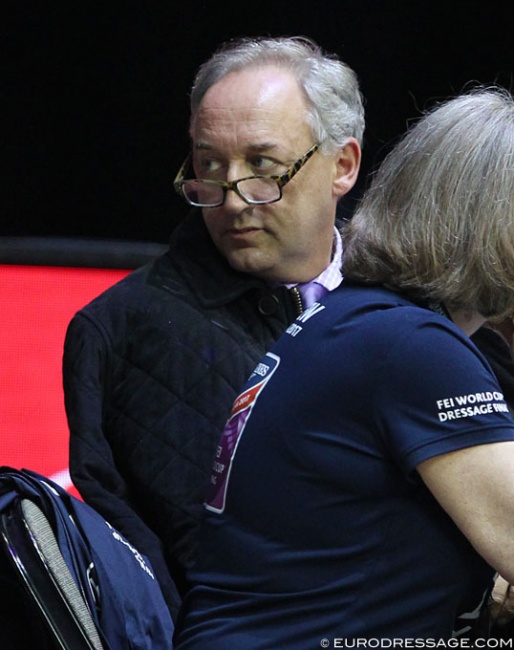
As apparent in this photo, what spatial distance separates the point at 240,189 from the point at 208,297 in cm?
21

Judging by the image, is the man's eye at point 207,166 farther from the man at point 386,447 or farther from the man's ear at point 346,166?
the man at point 386,447

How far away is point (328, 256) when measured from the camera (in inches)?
97.2

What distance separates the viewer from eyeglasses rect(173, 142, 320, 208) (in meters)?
2.32

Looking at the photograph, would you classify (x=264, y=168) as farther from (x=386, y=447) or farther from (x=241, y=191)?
(x=386, y=447)

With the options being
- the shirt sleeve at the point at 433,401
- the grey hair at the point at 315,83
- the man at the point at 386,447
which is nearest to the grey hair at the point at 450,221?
the man at the point at 386,447

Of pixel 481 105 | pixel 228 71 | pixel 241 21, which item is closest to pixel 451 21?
pixel 241 21

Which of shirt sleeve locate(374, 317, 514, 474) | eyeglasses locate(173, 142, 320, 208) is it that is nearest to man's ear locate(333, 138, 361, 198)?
eyeglasses locate(173, 142, 320, 208)

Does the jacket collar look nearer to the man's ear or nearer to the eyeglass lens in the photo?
the eyeglass lens

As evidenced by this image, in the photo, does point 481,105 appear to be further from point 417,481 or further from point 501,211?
point 417,481

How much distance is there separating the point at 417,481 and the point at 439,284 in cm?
25

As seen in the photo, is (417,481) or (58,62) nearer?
(417,481)

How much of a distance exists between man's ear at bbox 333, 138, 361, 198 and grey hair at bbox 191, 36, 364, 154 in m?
0.02

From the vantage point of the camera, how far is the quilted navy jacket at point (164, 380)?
84.7 inches

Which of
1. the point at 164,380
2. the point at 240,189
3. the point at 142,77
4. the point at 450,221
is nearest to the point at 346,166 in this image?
the point at 240,189
